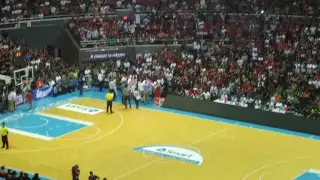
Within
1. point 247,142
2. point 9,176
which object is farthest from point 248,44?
point 9,176

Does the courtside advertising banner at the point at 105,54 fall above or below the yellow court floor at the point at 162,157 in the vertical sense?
above

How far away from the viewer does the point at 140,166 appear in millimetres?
26078

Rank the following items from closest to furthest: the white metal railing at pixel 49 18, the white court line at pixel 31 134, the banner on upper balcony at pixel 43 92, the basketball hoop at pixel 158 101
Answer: the white court line at pixel 31 134 < the basketball hoop at pixel 158 101 < the banner on upper balcony at pixel 43 92 < the white metal railing at pixel 49 18

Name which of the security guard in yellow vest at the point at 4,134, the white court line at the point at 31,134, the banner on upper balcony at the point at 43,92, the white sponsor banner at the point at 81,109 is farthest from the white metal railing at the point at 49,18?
the security guard in yellow vest at the point at 4,134

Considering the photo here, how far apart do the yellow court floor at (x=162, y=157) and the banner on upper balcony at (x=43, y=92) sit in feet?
14.7

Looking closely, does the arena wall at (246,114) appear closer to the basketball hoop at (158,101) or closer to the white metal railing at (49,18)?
the basketball hoop at (158,101)

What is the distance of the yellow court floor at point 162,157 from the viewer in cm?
2541

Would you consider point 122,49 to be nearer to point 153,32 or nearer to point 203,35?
point 153,32

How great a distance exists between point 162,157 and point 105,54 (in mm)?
15450

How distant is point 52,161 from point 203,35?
19602 millimetres

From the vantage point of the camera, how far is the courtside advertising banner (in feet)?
134

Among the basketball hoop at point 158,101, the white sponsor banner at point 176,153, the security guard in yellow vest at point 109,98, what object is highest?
the security guard in yellow vest at point 109,98

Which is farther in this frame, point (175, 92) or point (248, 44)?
point (248, 44)

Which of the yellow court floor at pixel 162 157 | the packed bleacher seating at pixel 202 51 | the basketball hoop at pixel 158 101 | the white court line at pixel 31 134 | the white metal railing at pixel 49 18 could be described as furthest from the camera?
the white metal railing at pixel 49 18
